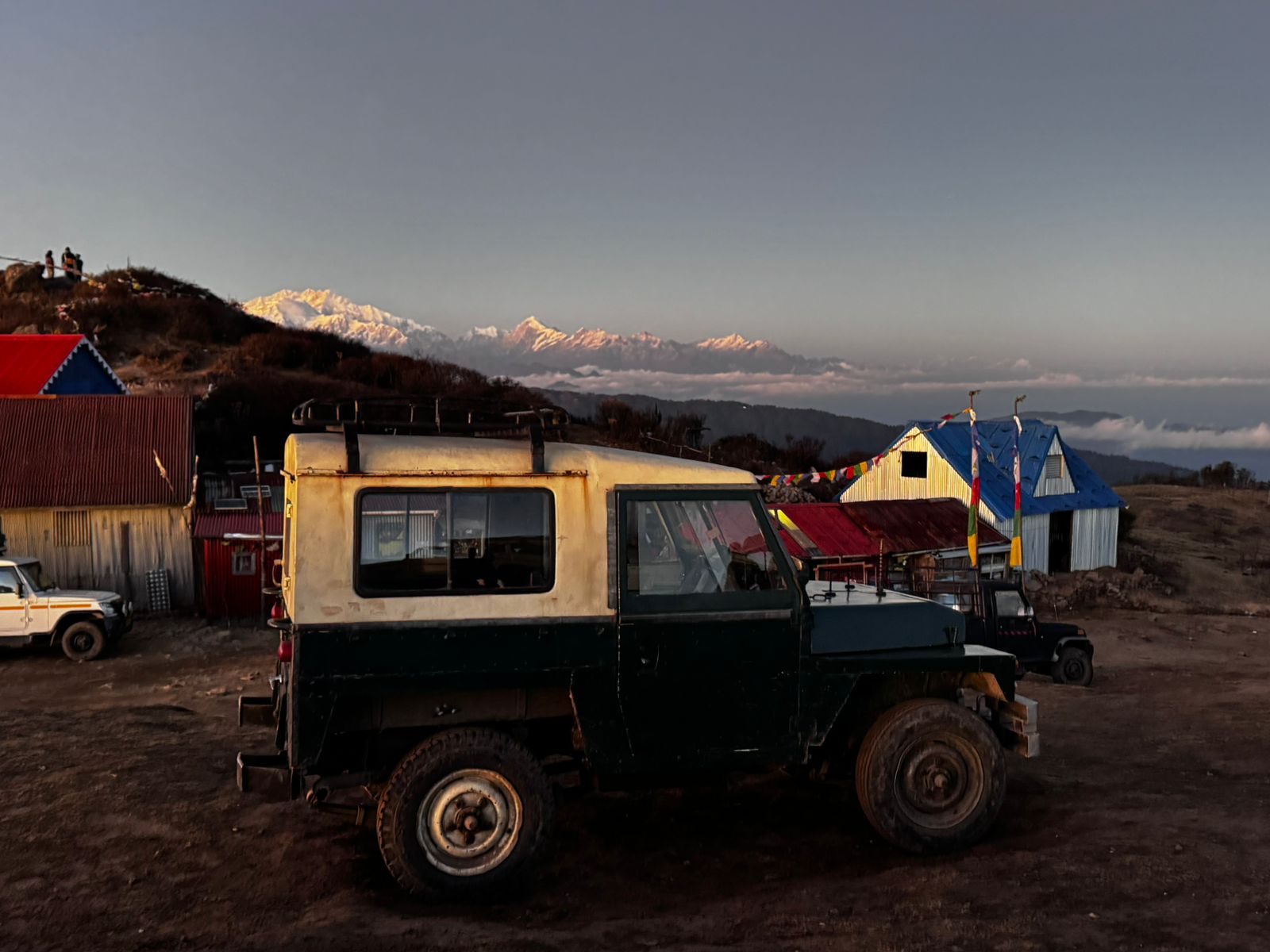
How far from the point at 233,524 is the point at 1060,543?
26.7 meters

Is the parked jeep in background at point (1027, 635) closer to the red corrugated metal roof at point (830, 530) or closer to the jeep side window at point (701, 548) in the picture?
the red corrugated metal roof at point (830, 530)

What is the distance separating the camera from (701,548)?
611 cm

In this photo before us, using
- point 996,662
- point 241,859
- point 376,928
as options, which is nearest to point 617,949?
point 376,928

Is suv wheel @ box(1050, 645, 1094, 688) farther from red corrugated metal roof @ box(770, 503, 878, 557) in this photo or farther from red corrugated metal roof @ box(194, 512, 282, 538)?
red corrugated metal roof @ box(194, 512, 282, 538)

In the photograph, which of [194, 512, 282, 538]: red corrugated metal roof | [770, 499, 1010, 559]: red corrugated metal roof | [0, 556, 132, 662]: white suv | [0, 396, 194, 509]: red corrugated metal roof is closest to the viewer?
[0, 556, 132, 662]: white suv

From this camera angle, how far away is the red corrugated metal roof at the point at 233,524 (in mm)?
19703

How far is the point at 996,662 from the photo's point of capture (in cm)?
661

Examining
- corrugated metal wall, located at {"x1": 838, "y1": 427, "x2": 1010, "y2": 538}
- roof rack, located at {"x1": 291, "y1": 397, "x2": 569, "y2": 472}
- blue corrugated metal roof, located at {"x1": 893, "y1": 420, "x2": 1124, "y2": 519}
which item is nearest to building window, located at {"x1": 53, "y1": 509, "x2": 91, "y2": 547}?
roof rack, located at {"x1": 291, "y1": 397, "x2": 569, "y2": 472}

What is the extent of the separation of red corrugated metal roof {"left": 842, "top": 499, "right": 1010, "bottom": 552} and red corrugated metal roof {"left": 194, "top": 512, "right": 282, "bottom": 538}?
572 inches

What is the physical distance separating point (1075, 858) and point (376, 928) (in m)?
4.64

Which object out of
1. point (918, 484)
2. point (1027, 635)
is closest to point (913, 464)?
point (918, 484)

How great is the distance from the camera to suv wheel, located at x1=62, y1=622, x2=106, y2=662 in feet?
52.5

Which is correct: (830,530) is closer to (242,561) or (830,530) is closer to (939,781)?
(242,561)

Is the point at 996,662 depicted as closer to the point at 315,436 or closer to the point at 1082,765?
the point at 1082,765
